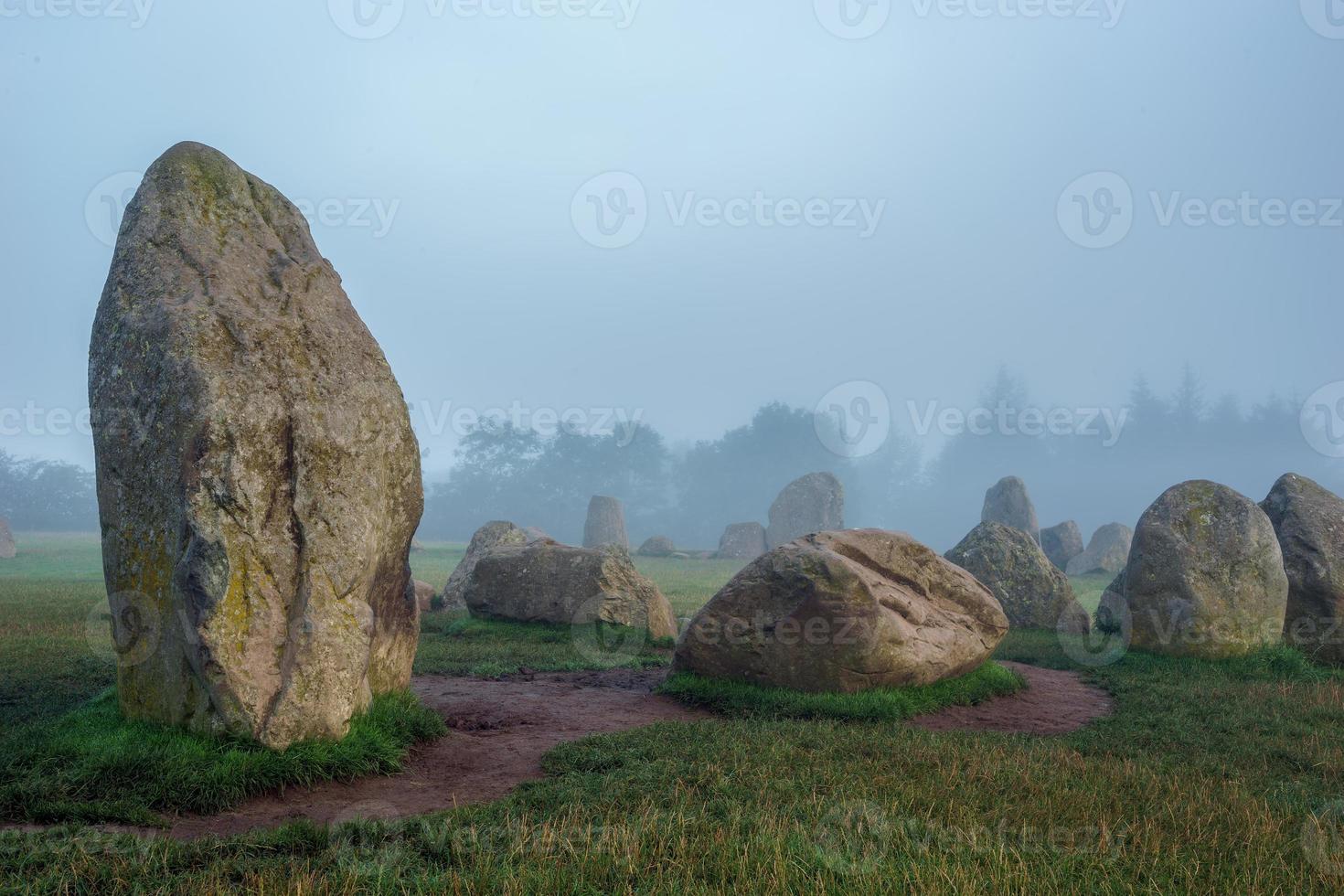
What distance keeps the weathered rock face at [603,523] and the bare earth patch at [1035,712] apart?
41.1 meters

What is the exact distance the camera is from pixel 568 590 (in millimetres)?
16375

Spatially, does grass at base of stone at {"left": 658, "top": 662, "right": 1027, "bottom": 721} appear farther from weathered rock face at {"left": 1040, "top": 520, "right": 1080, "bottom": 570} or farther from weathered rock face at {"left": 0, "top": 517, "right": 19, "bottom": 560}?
weathered rock face at {"left": 1040, "top": 520, "right": 1080, "bottom": 570}

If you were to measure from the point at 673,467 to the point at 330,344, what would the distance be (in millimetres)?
92303

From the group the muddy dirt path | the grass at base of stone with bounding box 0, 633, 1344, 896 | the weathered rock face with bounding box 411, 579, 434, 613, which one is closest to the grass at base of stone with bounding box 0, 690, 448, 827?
the muddy dirt path

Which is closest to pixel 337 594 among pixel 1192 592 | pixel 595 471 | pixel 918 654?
pixel 918 654

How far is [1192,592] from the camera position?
45.9 ft

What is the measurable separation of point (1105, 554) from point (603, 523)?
2721 centimetres

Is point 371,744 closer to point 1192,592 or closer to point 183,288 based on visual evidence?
point 183,288

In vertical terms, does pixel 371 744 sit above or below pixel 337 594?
below

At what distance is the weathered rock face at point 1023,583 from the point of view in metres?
18.2

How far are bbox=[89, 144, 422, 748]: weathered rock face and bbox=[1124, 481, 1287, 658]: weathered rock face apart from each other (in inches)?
472

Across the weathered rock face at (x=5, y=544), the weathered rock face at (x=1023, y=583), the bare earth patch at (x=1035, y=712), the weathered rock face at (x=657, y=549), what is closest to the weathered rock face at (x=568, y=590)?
the bare earth patch at (x=1035, y=712)

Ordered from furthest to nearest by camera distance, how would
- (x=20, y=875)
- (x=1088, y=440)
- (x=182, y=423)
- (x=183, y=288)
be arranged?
1. (x=1088, y=440)
2. (x=183, y=288)
3. (x=182, y=423)
4. (x=20, y=875)

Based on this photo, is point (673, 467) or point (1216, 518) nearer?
point (1216, 518)
